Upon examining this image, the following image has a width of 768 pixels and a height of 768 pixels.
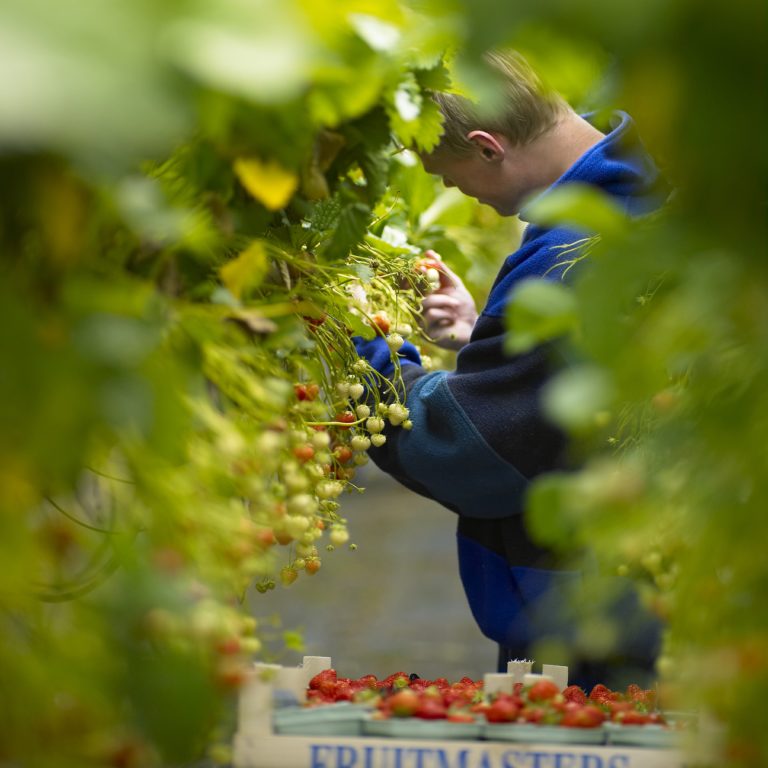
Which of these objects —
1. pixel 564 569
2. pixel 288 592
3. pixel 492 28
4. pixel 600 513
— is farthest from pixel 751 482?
pixel 288 592

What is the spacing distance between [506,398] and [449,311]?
287mm

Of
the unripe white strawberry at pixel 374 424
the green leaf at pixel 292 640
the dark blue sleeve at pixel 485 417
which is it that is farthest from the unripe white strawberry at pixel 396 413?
the green leaf at pixel 292 640

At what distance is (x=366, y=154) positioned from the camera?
84 centimetres

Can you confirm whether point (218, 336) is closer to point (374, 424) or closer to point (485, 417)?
point (374, 424)

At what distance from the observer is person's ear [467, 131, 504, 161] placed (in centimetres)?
140

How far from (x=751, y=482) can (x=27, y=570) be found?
0.35m

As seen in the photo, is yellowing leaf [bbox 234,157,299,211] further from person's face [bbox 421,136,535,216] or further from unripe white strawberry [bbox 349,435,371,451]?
person's face [bbox 421,136,535,216]

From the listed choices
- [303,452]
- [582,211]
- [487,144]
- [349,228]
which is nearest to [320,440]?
[303,452]

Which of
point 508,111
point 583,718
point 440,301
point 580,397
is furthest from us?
point 440,301

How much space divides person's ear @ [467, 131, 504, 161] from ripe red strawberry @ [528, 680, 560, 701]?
29.7 inches

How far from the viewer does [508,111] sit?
1397 millimetres

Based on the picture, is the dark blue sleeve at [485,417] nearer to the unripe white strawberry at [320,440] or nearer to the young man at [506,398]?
the young man at [506,398]

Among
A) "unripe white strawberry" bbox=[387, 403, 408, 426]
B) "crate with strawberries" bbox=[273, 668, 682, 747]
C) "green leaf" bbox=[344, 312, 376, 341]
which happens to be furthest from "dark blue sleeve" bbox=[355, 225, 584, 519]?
"crate with strawberries" bbox=[273, 668, 682, 747]

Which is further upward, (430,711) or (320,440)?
(320,440)
